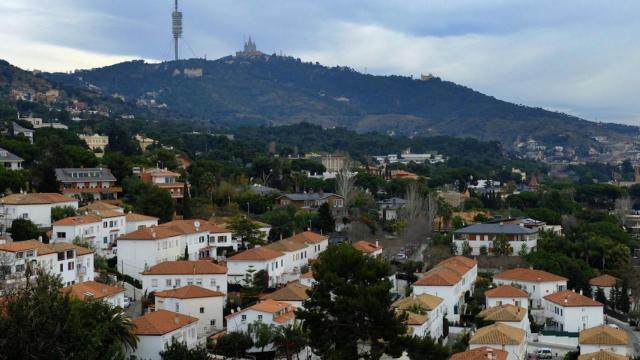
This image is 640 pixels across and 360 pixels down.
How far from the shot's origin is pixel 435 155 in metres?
156

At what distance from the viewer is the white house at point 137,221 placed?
4368 centimetres

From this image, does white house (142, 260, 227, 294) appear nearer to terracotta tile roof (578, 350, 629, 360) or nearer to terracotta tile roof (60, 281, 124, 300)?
terracotta tile roof (60, 281, 124, 300)

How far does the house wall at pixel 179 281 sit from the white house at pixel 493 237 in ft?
66.6

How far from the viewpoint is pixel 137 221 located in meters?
44.1

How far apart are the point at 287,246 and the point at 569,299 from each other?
A: 43.9 ft

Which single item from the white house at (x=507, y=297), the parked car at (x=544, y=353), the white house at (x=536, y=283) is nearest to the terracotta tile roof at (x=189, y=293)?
the parked car at (x=544, y=353)

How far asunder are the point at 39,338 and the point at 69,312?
4.49 feet

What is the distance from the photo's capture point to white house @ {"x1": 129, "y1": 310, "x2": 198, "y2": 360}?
2823 cm

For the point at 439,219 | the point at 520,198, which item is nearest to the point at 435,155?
the point at 520,198

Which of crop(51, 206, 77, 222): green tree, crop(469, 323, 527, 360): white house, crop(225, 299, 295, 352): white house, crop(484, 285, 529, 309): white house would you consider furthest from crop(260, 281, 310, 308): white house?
crop(51, 206, 77, 222): green tree

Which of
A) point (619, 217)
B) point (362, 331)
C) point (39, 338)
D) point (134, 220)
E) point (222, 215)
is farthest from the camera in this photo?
point (619, 217)

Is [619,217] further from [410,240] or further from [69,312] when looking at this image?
[69,312]

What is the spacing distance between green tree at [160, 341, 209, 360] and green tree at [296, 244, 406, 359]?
330 centimetres

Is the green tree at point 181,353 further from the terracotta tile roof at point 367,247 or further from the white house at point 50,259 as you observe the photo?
the terracotta tile roof at point 367,247
